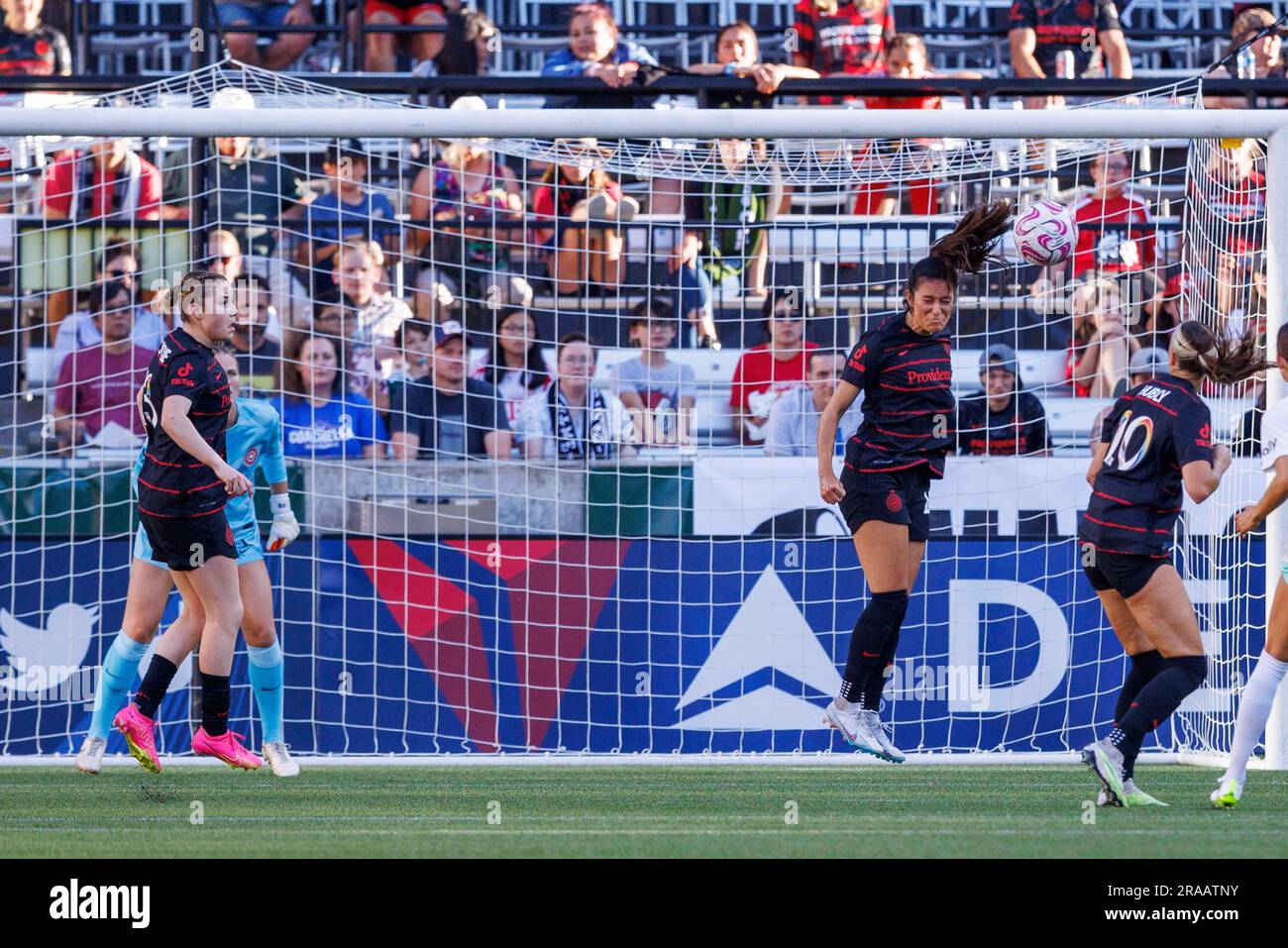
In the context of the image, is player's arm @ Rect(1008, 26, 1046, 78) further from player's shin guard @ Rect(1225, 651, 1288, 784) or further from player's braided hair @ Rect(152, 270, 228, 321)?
player's braided hair @ Rect(152, 270, 228, 321)

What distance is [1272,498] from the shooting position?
252 inches

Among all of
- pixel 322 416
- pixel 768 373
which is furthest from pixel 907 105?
pixel 322 416

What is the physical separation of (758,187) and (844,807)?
20.5 ft

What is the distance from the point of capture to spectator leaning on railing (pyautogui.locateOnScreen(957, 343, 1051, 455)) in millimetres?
10148

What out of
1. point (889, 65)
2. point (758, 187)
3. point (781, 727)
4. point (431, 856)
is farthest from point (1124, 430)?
point (889, 65)

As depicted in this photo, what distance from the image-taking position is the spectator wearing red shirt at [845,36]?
12938 mm

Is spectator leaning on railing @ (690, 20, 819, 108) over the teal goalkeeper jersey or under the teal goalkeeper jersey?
over

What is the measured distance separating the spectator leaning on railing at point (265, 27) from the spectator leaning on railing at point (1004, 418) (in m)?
6.22

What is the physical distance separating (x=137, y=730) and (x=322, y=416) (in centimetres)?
323

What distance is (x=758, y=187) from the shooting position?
11734 millimetres

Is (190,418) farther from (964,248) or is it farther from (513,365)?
(513,365)

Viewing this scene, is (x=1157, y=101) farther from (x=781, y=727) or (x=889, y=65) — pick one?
(x=781, y=727)

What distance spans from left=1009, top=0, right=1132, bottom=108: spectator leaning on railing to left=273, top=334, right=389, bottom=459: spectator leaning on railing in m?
6.06

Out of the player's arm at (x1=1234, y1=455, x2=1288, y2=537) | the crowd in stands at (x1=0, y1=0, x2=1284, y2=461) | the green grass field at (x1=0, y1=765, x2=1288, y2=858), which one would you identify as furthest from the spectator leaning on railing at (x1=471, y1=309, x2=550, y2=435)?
the player's arm at (x1=1234, y1=455, x2=1288, y2=537)
